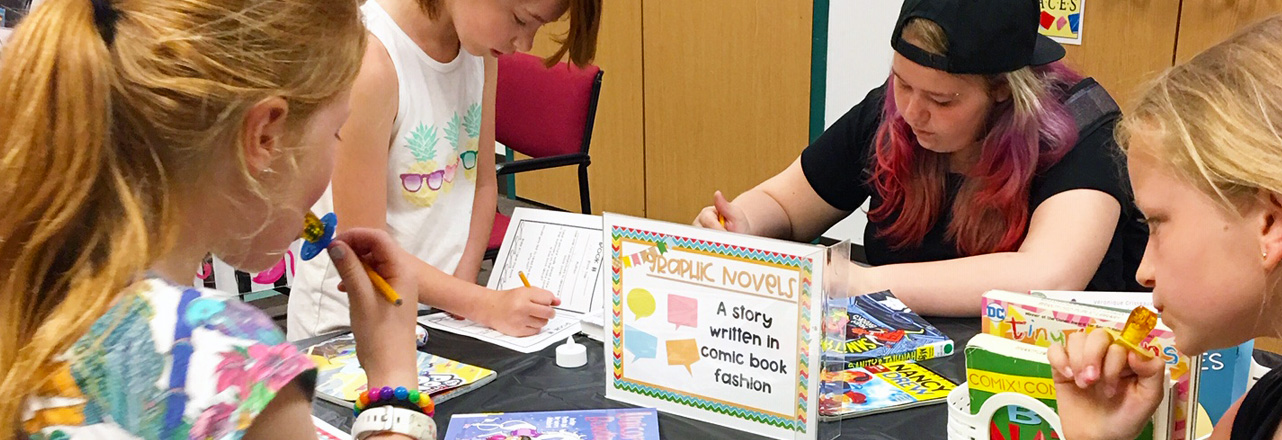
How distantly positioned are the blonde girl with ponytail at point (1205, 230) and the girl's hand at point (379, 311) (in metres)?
0.60

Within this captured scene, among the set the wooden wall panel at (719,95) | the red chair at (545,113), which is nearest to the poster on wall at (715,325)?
the red chair at (545,113)

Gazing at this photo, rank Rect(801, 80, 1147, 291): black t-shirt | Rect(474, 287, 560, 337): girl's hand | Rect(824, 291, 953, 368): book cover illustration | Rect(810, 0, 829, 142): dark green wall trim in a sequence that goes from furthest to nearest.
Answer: Rect(810, 0, 829, 142): dark green wall trim < Rect(801, 80, 1147, 291): black t-shirt < Rect(474, 287, 560, 337): girl's hand < Rect(824, 291, 953, 368): book cover illustration

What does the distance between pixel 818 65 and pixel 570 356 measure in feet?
8.04

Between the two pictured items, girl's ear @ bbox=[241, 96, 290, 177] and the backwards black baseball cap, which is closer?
girl's ear @ bbox=[241, 96, 290, 177]

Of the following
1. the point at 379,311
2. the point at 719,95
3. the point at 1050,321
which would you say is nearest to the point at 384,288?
the point at 379,311

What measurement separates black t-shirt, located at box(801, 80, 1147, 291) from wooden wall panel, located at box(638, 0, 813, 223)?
1644 millimetres

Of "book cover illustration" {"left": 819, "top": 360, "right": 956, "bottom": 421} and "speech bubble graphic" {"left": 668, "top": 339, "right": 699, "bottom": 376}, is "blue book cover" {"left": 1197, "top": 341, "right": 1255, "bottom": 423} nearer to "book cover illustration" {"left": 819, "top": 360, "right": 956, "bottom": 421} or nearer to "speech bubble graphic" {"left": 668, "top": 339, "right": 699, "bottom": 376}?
"book cover illustration" {"left": 819, "top": 360, "right": 956, "bottom": 421}

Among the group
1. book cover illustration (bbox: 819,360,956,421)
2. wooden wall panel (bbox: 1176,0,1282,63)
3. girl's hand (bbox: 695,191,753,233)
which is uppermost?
wooden wall panel (bbox: 1176,0,1282,63)

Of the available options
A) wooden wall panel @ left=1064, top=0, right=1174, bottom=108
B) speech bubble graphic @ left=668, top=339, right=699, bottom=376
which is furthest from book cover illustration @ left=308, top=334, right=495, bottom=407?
wooden wall panel @ left=1064, top=0, right=1174, bottom=108

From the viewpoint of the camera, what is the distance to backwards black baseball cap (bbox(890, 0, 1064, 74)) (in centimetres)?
144

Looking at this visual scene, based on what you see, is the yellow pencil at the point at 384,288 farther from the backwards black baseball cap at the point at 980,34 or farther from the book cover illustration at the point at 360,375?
the backwards black baseball cap at the point at 980,34

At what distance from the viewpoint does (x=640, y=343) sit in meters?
1.12

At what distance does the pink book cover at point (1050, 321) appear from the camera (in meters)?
0.94

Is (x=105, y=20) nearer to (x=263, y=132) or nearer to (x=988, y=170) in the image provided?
(x=263, y=132)
